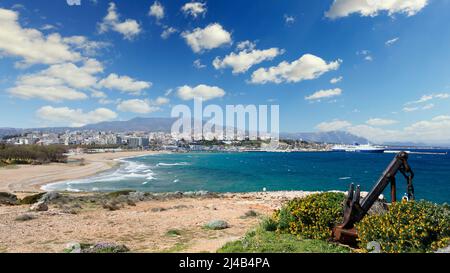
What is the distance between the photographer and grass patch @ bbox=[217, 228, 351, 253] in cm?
761

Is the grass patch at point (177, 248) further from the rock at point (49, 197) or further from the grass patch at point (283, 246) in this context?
the rock at point (49, 197)

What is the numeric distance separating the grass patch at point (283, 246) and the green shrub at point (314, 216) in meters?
0.38

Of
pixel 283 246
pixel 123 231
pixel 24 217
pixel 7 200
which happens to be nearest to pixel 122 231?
pixel 123 231

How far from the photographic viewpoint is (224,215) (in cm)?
1731

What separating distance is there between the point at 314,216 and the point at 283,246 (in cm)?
187

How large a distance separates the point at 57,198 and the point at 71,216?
387 inches

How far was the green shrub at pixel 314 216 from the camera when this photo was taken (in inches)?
354

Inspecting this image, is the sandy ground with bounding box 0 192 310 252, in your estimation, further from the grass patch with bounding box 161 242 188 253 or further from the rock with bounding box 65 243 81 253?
the rock with bounding box 65 243 81 253

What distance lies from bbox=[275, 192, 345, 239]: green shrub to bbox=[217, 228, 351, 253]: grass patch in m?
0.38

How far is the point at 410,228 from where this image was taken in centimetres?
651

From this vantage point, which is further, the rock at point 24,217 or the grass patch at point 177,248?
the rock at point 24,217

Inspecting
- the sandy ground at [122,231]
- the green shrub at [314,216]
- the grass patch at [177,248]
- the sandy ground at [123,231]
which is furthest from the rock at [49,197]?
the green shrub at [314,216]

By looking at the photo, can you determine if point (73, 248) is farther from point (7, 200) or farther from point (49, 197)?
point (7, 200)

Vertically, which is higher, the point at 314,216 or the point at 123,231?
the point at 314,216
